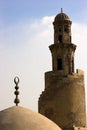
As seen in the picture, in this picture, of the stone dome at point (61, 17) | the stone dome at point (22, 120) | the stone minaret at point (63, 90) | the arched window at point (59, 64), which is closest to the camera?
the stone dome at point (22, 120)

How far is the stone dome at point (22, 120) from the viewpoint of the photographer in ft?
22.3

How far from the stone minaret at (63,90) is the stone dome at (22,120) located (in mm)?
14731

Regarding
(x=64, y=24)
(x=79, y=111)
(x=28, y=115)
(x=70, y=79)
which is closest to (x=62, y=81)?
(x=70, y=79)

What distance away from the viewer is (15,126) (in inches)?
266

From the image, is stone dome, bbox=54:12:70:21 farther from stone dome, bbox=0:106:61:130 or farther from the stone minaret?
stone dome, bbox=0:106:61:130

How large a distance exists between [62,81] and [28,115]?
15.4 meters

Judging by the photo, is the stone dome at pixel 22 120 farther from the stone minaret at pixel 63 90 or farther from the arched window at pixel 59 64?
the arched window at pixel 59 64

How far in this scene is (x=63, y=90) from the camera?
22328mm

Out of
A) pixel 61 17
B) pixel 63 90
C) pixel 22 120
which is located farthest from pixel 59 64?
pixel 22 120

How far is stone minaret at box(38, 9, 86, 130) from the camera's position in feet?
72.4

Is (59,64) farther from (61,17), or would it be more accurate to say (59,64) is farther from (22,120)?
(22,120)

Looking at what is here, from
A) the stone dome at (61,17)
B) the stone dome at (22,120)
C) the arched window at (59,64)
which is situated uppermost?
the stone dome at (61,17)

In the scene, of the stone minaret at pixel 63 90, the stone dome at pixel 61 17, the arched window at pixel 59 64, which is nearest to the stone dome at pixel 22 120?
the stone minaret at pixel 63 90

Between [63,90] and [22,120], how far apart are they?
610 inches
